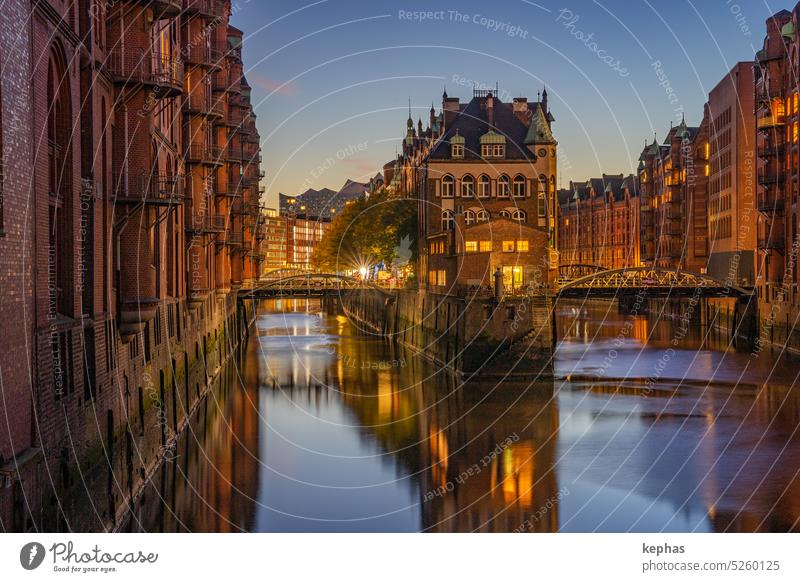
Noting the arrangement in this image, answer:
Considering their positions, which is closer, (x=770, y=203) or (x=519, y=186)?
(x=770, y=203)

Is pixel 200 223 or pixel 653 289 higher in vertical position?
pixel 200 223

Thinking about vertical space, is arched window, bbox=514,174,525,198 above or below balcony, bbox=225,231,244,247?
above

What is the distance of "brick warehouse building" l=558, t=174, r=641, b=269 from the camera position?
127m

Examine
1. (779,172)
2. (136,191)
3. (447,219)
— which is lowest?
(136,191)

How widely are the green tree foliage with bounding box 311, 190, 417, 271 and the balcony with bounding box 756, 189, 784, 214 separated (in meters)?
23.7

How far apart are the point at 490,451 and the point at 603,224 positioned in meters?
111

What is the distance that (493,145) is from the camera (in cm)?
6744

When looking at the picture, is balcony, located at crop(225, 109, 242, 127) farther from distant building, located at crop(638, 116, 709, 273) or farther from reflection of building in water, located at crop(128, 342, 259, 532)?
distant building, located at crop(638, 116, 709, 273)

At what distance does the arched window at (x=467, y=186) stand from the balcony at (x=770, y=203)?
16.8m

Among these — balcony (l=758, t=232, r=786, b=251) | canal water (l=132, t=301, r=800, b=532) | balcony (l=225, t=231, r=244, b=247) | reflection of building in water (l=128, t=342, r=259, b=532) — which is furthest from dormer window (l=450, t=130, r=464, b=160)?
reflection of building in water (l=128, t=342, r=259, b=532)

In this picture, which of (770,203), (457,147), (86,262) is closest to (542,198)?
(457,147)

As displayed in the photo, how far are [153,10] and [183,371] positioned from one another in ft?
53.8

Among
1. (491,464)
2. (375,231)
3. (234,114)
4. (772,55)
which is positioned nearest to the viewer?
(491,464)

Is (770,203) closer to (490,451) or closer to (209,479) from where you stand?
(490,451)
